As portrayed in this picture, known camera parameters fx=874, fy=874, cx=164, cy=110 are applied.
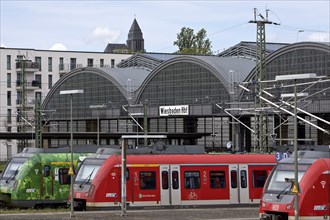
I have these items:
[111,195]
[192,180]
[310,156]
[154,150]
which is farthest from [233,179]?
[310,156]

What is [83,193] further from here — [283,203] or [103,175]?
[283,203]

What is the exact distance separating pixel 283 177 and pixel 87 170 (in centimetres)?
1214

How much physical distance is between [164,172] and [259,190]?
17.6 feet

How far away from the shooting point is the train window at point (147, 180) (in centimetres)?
4231

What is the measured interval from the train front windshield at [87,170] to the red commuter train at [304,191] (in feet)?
35.9

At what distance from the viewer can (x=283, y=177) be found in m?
33.2

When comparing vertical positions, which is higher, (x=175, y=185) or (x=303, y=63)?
(x=303, y=63)

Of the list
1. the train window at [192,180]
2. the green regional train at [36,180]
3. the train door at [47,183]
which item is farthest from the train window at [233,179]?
the train door at [47,183]

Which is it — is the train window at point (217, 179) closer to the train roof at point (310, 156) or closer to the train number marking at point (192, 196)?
the train number marking at point (192, 196)

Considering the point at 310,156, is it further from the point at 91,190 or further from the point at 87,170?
the point at 87,170

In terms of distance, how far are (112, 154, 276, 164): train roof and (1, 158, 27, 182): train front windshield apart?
733 cm

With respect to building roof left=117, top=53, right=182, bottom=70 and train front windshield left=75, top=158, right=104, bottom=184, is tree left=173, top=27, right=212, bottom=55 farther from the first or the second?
train front windshield left=75, top=158, right=104, bottom=184

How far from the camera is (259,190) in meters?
44.8

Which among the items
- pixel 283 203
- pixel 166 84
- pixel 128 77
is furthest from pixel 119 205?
pixel 128 77
